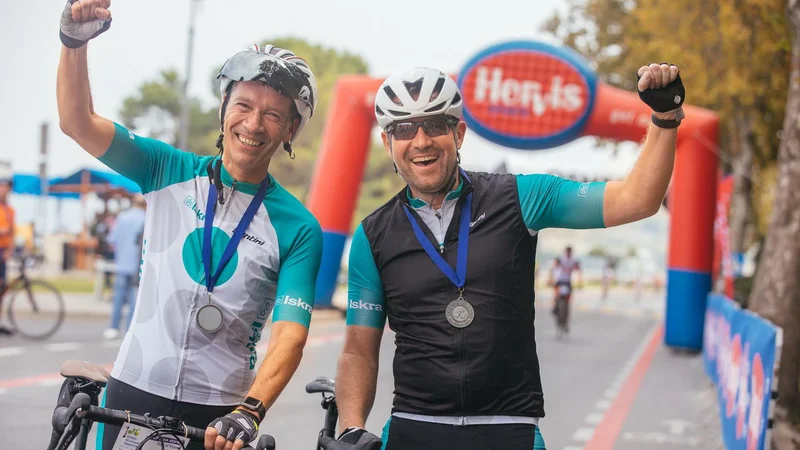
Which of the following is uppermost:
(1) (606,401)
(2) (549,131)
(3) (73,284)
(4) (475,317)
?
(2) (549,131)

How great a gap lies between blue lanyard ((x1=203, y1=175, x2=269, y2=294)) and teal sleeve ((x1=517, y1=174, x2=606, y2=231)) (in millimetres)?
896

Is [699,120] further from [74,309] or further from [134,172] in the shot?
[134,172]

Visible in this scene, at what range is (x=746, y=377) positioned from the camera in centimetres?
854

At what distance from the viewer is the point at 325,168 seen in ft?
74.5

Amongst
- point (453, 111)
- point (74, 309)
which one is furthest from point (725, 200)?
point (453, 111)

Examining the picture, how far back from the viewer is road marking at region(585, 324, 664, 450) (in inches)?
387

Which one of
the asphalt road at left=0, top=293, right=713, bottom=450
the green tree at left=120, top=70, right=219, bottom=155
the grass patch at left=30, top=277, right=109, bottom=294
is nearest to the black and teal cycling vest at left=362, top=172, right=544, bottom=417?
the asphalt road at left=0, top=293, right=713, bottom=450

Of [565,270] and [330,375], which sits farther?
[565,270]

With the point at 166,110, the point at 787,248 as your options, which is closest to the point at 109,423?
the point at 787,248

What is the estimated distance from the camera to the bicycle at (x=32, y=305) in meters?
14.6

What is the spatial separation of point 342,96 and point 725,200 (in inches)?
385

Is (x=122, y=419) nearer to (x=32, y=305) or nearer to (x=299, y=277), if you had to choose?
(x=299, y=277)

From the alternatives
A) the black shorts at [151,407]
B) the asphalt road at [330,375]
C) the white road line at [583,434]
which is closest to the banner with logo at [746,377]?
the asphalt road at [330,375]

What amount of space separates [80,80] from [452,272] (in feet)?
4.35
